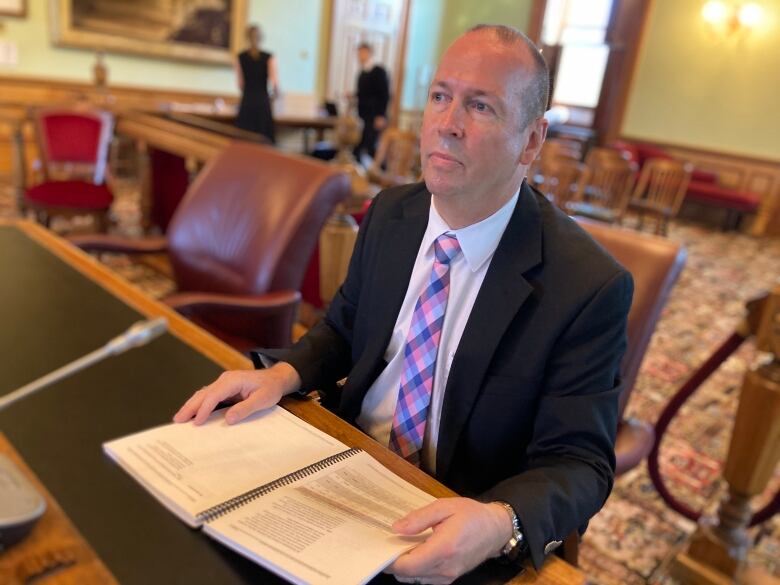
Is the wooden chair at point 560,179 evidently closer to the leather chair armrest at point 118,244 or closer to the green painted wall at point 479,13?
the leather chair armrest at point 118,244

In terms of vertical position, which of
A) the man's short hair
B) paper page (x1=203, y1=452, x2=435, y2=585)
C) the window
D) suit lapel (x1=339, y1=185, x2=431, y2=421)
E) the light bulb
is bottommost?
paper page (x1=203, y1=452, x2=435, y2=585)

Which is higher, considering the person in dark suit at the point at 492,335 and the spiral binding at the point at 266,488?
the person in dark suit at the point at 492,335

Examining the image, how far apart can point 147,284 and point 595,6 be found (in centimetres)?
862

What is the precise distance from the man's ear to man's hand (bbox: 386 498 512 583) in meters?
0.56

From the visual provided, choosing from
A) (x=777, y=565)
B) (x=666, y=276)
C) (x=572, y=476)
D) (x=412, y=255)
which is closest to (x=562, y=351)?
(x=572, y=476)

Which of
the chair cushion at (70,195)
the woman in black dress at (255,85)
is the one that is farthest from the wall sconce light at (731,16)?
the chair cushion at (70,195)

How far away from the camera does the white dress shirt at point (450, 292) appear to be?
3.41ft

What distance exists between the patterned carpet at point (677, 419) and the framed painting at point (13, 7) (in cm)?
173

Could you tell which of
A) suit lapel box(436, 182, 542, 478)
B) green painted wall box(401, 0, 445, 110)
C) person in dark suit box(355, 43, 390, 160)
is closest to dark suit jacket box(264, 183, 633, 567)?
suit lapel box(436, 182, 542, 478)

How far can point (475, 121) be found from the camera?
3.10ft

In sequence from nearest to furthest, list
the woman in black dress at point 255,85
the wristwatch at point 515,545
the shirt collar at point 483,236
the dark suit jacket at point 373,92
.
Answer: the wristwatch at point 515,545
the shirt collar at point 483,236
the woman in black dress at point 255,85
the dark suit jacket at point 373,92

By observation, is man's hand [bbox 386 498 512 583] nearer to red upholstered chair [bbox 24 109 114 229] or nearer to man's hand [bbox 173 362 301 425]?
man's hand [bbox 173 362 301 425]

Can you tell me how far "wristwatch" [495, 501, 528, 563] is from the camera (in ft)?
2.54

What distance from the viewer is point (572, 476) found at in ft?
2.88
